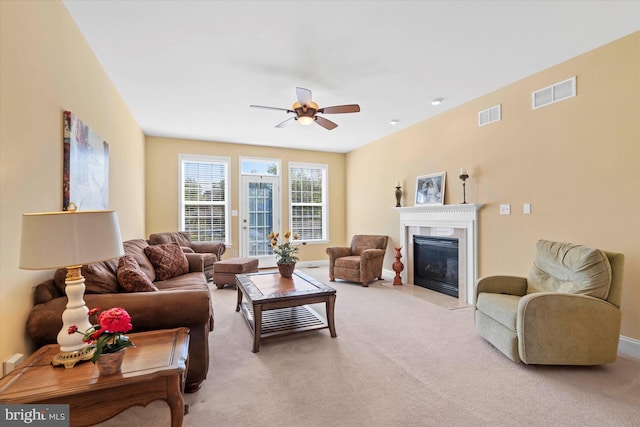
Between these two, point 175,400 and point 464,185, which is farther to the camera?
point 464,185

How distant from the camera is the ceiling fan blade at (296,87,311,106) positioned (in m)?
2.92

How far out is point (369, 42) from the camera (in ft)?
8.66

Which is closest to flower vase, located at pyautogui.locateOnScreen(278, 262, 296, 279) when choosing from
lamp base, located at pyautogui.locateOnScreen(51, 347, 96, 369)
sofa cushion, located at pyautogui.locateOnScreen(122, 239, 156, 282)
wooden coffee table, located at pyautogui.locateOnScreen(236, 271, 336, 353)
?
wooden coffee table, located at pyautogui.locateOnScreen(236, 271, 336, 353)

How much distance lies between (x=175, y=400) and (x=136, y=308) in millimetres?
691

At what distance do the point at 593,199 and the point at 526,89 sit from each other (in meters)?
1.43

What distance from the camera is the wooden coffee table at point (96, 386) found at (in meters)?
1.18

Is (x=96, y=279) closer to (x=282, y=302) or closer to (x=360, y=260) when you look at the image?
(x=282, y=302)

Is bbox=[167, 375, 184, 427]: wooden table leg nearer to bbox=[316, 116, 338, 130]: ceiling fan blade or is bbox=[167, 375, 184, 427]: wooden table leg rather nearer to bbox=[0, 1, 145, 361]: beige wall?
bbox=[0, 1, 145, 361]: beige wall

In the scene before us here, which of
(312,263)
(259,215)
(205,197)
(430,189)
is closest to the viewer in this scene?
(430,189)

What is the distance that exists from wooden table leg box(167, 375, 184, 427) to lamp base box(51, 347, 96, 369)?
0.44 meters

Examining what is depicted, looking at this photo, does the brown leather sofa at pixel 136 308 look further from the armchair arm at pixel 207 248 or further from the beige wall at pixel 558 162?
the beige wall at pixel 558 162

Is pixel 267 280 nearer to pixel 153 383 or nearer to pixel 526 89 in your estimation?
pixel 153 383

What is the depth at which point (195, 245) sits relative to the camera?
18.0 feet

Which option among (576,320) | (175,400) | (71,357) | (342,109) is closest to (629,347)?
(576,320)
